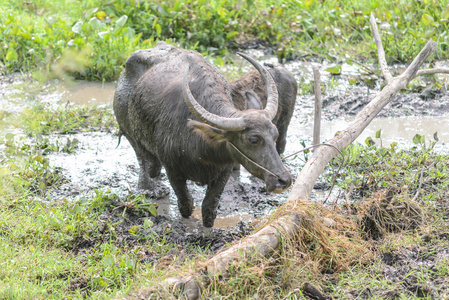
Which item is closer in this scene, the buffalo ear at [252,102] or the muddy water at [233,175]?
the buffalo ear at [252,102]

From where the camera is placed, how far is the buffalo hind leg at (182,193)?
15.2ft

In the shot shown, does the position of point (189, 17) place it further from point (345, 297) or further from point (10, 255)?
point (345, 297)

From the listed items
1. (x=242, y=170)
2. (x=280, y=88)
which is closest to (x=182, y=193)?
(x=242, y=170)

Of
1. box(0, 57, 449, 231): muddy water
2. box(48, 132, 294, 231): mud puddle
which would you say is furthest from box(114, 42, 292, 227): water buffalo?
box(0, 57, 449, 231): muddy water

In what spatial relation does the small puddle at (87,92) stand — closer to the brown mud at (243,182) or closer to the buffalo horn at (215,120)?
the brown mud at (243,182)

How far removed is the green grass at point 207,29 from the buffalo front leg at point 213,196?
Answer: 12.4ft

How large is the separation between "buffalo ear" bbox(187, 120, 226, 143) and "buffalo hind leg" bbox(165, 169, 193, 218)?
0.67 meters

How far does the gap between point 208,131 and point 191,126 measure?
0.46ft

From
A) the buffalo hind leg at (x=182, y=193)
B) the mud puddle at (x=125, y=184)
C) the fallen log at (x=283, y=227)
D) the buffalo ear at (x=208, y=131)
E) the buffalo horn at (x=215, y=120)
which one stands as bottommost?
the mud puddle at (x=125, y=184)

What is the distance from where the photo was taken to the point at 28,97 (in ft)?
23.6

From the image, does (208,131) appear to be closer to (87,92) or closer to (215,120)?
(215,120)

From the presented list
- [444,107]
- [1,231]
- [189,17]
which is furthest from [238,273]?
[189,17]

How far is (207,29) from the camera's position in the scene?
29.0 feet

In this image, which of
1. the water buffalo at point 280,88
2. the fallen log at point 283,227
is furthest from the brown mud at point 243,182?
the fallen log at point 283,227
